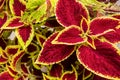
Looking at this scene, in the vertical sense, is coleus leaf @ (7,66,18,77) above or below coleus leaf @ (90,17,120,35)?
below

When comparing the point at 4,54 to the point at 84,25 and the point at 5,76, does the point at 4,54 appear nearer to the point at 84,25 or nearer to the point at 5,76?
the point at 5,76

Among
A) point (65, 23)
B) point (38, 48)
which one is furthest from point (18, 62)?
point (65, 23)

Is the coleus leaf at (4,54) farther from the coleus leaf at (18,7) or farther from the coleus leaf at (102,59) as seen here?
the coleus leaf at (102,59)

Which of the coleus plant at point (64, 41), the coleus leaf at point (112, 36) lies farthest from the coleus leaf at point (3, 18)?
the coleus leaf at point (112, 36)

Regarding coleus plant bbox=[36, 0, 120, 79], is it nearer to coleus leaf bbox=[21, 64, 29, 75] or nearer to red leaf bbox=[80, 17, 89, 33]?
red leaf bbox=[80, 17, 89, 33]

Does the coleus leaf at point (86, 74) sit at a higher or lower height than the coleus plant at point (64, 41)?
lower

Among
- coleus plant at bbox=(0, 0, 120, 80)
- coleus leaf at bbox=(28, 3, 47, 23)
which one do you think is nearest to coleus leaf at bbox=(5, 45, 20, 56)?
coleus plant at bbox=(0, 0, 120, 80)

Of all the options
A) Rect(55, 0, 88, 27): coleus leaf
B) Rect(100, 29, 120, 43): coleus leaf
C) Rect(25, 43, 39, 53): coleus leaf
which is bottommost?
Rect(25, 43, 39, 53): coleus leaf
